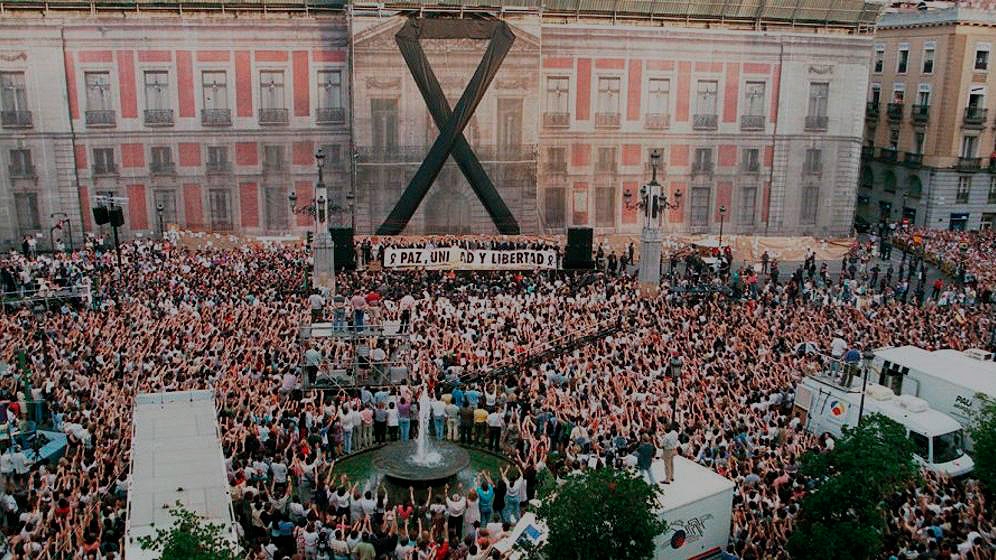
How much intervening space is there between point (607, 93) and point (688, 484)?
33776 mm

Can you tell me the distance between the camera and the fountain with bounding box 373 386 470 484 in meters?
18.7

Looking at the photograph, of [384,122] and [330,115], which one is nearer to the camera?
[384,122]

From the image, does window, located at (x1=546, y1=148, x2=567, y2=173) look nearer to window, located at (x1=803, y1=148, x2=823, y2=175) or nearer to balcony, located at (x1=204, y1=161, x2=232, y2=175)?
window, located at (x1=803, y1=148, x2=823, y2=175)

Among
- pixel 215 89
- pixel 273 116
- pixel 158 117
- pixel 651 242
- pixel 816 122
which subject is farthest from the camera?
pixel 816 122

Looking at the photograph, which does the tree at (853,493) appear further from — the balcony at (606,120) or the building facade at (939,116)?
the building facade at (939,116)

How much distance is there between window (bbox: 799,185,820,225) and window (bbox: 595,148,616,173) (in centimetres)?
1081

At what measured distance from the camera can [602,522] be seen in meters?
12.5

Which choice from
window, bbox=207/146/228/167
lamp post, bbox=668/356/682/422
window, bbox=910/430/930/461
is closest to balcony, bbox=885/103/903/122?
window, bbox=207/146/228/167

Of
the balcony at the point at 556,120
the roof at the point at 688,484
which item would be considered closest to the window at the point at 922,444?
the roof at the point at 688,484

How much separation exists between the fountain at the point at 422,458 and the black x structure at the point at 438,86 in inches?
903

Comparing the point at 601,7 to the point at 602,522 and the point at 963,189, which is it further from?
the point at 602,522

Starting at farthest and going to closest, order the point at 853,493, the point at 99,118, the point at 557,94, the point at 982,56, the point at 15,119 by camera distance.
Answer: the point at 982,56 < the point at 557,94 < the point at 99,118 < the point at 15,119 < the point at 853,493

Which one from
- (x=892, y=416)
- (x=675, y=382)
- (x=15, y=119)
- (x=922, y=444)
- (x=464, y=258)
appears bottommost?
(x=922, y=444)

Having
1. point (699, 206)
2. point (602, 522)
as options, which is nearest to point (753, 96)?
point (699, 206)
